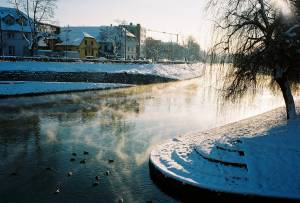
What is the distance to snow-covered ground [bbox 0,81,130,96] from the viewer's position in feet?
135

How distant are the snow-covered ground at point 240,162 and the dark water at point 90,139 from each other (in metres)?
1.25

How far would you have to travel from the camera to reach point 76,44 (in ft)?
264

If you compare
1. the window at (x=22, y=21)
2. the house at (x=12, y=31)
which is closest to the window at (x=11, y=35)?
the house at (x=12, y=31)

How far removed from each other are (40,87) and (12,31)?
2849 centimetres

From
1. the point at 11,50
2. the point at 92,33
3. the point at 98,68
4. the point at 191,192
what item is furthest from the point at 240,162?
the point at 92,33

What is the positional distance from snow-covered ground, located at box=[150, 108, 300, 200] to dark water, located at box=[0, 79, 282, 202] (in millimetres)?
1255

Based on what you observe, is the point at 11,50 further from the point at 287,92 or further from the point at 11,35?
the point at 287,92

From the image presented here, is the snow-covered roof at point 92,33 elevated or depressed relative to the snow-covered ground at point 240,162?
elevated

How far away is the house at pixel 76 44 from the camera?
80.0m

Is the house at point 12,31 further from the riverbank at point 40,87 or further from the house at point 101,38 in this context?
the riverbank at point 40,87

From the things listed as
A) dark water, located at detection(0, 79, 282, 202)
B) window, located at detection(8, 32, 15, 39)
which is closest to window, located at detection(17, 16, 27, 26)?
→ window, located at detection(8, 32, 15, 39)

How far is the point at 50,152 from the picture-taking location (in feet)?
60.7

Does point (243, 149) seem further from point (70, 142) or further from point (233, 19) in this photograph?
point (70, 142)

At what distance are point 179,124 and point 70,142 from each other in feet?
28.7
